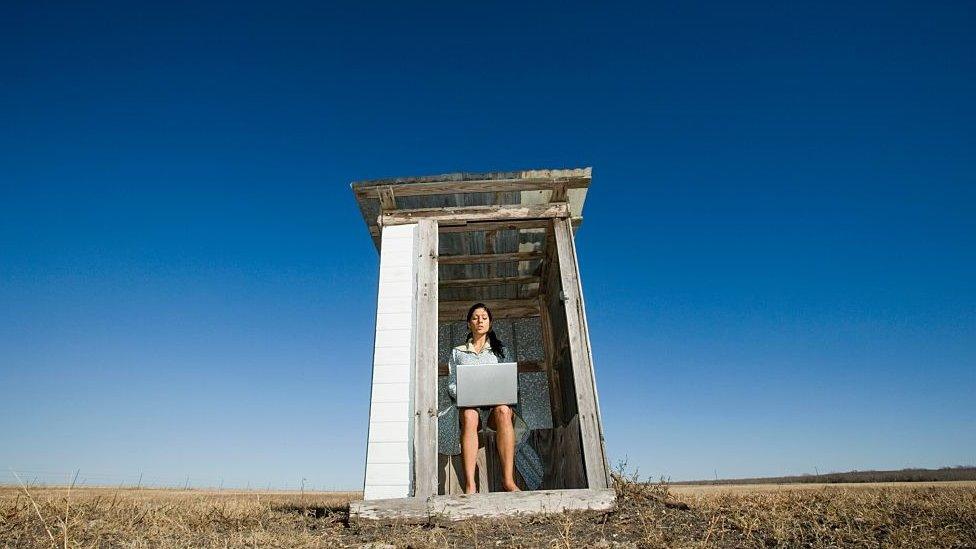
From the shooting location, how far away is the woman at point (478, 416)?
5.02 m

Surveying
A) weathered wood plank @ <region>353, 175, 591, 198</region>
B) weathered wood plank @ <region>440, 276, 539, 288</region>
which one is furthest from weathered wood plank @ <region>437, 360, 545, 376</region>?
weathered wood plank @ <region>353, 175, 591, 198</region>

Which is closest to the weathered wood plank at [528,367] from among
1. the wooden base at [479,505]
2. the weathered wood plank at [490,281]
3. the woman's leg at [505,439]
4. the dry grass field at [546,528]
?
the weathered wood plank at [490,281]

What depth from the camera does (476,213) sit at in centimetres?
618

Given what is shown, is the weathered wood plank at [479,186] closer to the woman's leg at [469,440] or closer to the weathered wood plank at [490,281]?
the weathered wood plank at [490,281]

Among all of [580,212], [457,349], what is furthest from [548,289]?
[457,349]

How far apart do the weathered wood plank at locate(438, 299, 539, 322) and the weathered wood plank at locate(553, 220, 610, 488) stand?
261 cm

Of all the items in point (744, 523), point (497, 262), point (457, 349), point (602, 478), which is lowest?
point (744, 523)

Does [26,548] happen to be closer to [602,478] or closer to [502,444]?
[502,444]

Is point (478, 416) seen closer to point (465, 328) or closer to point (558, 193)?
point (558, 193)

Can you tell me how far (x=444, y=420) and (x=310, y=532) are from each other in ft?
12.6

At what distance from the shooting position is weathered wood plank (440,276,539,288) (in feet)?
25.9

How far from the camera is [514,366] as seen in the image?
540 cm

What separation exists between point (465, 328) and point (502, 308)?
79cm

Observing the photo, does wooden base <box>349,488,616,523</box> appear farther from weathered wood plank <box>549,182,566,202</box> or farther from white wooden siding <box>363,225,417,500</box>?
weathered wood plank <box>549,182,566,202</box>
